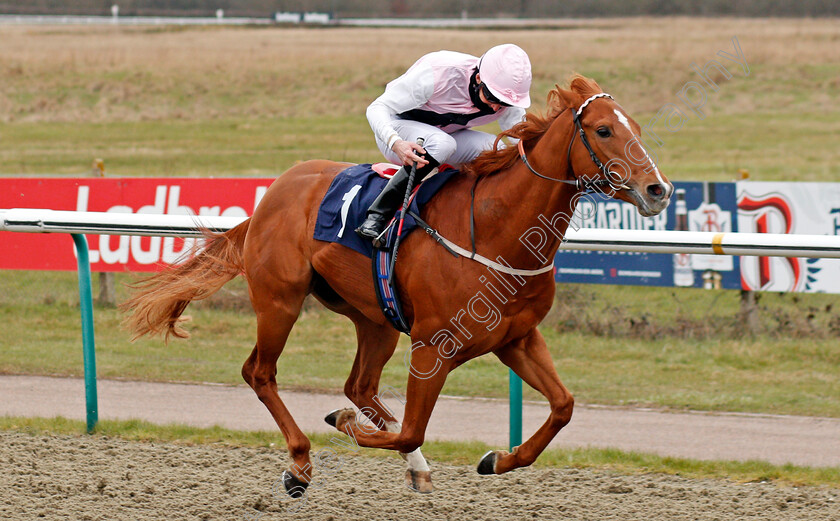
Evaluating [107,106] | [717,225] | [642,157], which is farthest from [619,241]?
[107,106]

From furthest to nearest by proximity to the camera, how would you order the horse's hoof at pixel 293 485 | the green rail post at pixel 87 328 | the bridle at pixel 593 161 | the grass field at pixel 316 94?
the grass field at pixel 316 94 → the green rail post at pixel 87 328 → the horse's hoof at pixel 293 485 → the bridle at pixel 593 161

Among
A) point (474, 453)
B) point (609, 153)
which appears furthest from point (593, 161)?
point (474, 453)

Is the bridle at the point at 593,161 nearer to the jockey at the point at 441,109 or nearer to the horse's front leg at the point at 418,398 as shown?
the jockey at the point at 441,109

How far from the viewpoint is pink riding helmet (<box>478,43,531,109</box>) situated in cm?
383

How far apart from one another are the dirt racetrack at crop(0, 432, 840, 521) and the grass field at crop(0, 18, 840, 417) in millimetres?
1980

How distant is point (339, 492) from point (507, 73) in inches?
76.0

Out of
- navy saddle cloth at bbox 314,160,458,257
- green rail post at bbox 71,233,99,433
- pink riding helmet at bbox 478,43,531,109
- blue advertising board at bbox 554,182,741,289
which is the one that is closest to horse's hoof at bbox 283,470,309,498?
navy saddle cloth at bbox 314,160,458,257

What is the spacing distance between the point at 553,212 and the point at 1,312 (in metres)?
6.90

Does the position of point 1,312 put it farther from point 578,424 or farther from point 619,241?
point 619,241

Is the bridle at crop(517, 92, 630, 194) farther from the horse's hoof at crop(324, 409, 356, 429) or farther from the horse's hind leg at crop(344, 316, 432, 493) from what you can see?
the horse's hoof at crop(324, 409, 356, 429)

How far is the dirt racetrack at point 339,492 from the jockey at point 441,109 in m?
1.17

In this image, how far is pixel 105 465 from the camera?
184 inches

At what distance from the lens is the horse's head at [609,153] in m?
3.25

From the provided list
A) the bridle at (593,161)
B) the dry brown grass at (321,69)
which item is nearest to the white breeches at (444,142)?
the bridle at (593,161)
